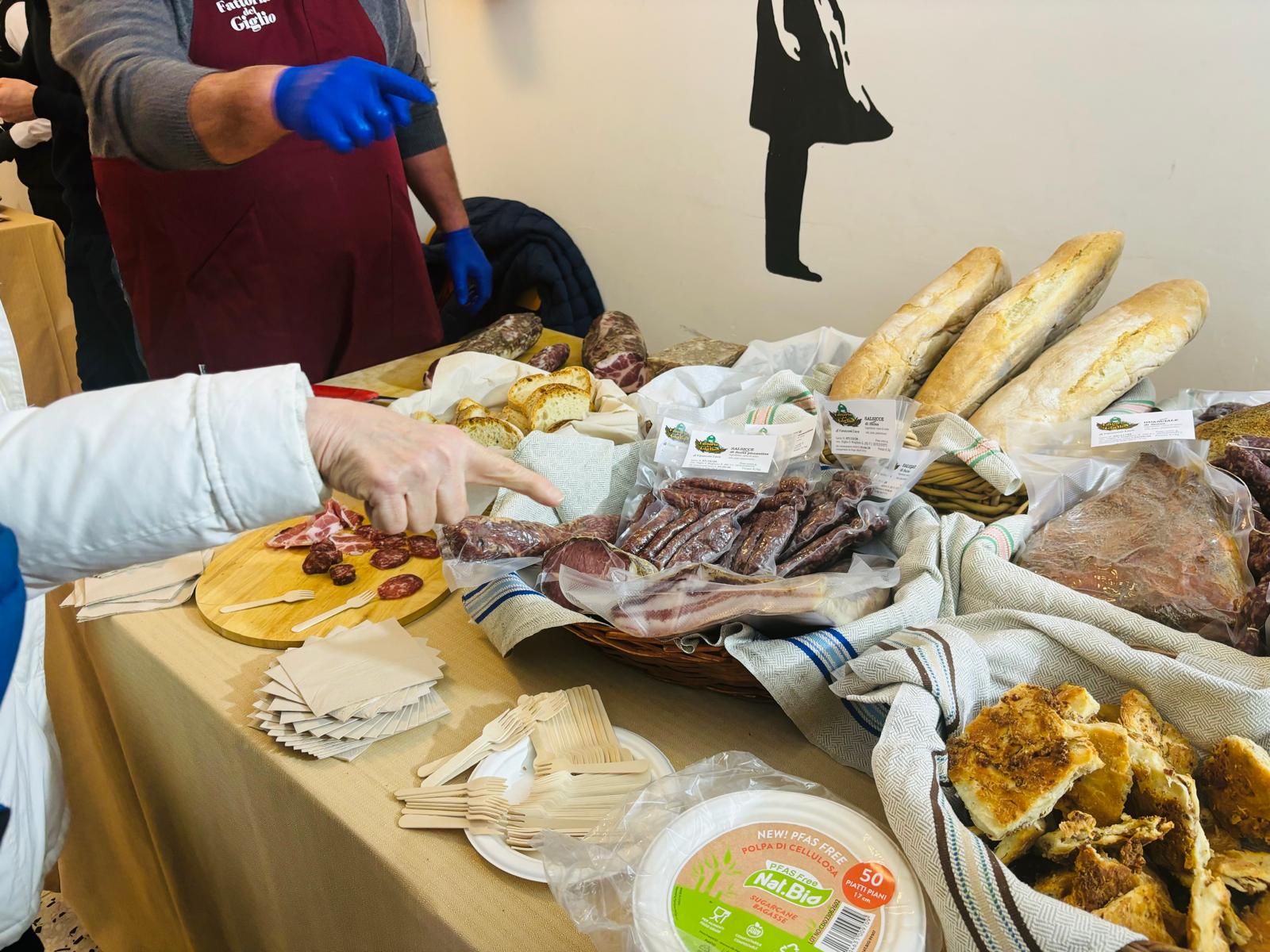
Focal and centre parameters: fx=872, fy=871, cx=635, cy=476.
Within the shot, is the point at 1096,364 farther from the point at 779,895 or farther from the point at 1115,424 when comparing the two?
the point at 779,895

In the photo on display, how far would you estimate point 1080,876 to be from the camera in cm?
67

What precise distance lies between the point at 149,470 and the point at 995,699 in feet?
2.65

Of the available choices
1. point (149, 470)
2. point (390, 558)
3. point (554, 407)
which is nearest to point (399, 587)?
point (390, 558)

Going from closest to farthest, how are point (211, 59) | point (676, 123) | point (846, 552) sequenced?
point (846, 552)
point (211, 59)
point (676, 123)

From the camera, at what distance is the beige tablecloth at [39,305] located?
2340 mm

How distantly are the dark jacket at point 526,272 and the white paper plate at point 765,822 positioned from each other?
248 cm

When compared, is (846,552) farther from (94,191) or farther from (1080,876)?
(94,191)

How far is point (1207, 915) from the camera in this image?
627mm

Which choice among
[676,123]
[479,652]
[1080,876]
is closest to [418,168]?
[676,123]

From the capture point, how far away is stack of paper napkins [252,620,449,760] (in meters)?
1.00

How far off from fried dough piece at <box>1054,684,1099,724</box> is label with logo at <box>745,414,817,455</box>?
0.57 meters

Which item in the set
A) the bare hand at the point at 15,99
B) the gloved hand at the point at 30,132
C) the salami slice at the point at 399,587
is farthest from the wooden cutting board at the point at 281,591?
the gloved hand at the point at 30,132

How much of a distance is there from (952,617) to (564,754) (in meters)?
0.46

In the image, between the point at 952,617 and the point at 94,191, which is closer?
the point at 952,617
